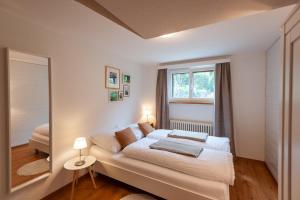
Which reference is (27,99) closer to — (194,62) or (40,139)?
(40,139)

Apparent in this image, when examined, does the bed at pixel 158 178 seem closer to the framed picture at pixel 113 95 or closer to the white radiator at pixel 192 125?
the framed picture at pixel 113 95

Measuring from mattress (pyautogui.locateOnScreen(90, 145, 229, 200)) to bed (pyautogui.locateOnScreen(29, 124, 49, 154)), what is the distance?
0.79 meters

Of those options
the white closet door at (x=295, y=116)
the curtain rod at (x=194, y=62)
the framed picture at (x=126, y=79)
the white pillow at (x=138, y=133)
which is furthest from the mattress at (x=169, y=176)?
the curtain rod at (x=194, y=62)

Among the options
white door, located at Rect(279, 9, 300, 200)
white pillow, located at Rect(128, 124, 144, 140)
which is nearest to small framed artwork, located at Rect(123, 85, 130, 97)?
white pillow, located at Rect(128, 124, 144, 140)

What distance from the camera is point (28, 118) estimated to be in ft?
5.88

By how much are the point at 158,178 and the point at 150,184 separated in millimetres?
153

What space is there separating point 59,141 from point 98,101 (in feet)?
3.20

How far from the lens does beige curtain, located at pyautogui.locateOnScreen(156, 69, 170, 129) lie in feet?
13.0

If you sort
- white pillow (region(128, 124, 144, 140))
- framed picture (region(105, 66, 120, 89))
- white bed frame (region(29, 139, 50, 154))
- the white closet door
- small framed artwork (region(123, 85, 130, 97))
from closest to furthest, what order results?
the white closet door < white bed frame (region(29, 139, 50, 154)) < white pillow (region(128, 124, 144, 140)) < framed picture (region(105, 66, 120, 89)) < small framed artwork (region(123, 85, 130, 97))

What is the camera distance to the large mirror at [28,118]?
1.64 meters

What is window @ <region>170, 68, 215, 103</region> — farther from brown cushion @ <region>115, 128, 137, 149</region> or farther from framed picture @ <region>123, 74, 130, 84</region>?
brown cushion @ <region>115, 128, 137, 149</region>

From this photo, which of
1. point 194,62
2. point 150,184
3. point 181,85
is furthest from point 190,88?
point 150,184

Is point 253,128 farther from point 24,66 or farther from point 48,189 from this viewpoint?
point 24,66

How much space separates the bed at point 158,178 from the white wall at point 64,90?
0.54 meters
